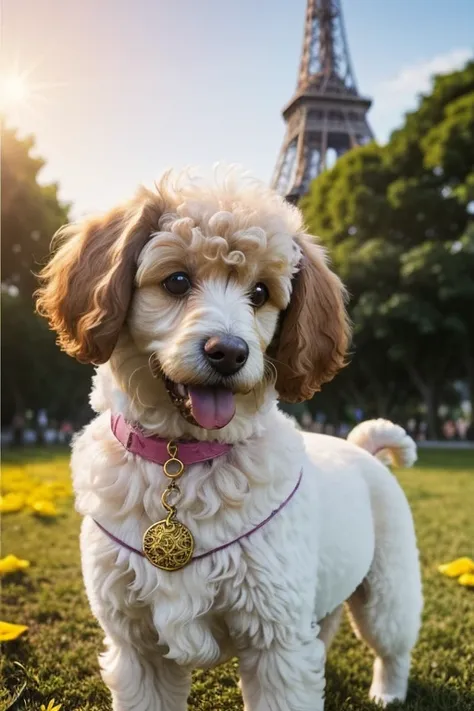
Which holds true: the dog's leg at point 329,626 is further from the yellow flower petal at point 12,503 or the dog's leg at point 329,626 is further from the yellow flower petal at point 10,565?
the yellow flower petal at point 12,503

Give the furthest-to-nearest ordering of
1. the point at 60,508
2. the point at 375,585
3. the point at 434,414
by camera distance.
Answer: the point at 434,414, the point at 60,508, the point at 375,585

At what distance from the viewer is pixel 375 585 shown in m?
3.69

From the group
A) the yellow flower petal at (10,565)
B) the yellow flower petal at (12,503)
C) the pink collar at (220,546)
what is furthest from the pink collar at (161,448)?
the yellow flower petal at (12,503)

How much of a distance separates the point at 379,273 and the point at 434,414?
898 cm

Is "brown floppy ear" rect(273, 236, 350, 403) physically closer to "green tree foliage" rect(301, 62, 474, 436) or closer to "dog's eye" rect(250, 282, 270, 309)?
"dog's eye" rect(250, 282, 270, 309)

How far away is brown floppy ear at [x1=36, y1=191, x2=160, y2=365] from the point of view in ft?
8.55

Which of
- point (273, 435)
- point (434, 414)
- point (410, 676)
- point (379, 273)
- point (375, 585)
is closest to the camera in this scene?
point (273, 435)

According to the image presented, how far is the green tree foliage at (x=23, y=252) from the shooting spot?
2156 centimetres

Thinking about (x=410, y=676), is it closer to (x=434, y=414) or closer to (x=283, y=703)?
(x=283, y=703)

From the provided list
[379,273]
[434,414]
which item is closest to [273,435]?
[379,273]

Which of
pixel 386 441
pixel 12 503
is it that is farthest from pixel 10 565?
pixel 386 441

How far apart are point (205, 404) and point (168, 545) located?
56cm

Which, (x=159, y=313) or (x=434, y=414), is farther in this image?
(x=434, y=414)

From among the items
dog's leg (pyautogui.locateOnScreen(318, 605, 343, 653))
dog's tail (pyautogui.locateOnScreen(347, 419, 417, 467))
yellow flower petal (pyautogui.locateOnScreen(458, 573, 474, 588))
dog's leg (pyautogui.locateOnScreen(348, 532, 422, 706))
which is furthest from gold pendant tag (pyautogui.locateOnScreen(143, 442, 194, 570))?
yellow flower petal (pyautogui.locateOnScreen(458, 573, 474, 588))
